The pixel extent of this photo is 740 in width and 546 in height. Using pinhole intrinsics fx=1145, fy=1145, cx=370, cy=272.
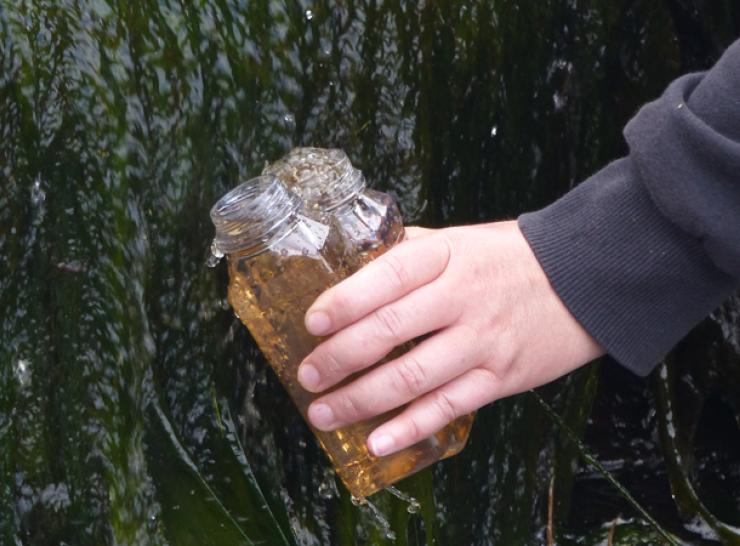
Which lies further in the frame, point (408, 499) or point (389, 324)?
point (408, 499)

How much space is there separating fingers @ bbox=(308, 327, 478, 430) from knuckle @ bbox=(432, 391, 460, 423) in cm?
2

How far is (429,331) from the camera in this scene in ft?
5.21

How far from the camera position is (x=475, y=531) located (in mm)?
2604

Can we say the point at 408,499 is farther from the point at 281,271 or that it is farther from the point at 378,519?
the point at 281,271

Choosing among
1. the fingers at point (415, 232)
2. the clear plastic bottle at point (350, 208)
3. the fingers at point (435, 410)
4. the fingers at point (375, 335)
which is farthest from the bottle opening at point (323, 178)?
the fingers at point (435, 410)

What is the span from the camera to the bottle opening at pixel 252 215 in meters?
1.59

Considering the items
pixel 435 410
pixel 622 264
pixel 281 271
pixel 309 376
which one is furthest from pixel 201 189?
pixel 622 264

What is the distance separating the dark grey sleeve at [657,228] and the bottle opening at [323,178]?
0.28 metres

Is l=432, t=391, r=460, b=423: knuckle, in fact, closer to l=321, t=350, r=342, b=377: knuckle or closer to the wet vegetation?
l=321, t=350, r=342, b=377: knuckle

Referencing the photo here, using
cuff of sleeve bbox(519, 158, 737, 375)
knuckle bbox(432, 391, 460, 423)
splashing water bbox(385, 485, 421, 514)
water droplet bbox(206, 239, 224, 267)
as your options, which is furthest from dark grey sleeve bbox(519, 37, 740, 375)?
splashing water bbox(385, 485, 421, 514)

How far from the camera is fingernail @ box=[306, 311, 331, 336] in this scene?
4.98 ft

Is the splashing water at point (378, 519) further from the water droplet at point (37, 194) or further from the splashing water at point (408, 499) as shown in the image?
the water droplet at point (37, 194)

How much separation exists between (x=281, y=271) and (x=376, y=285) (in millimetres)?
165

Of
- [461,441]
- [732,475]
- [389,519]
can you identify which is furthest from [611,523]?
[461,441]
